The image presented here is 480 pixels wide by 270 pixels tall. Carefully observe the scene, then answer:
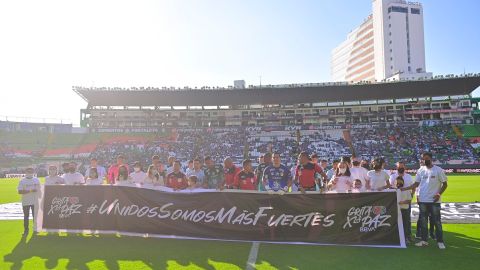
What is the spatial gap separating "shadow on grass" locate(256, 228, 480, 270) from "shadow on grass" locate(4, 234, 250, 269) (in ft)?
2.09

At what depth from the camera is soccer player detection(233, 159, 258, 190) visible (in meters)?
9.30

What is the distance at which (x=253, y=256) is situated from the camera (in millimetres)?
7309

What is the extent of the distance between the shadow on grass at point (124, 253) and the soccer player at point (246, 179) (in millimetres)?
1491

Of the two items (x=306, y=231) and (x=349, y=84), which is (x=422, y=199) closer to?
(x=306, y=231)

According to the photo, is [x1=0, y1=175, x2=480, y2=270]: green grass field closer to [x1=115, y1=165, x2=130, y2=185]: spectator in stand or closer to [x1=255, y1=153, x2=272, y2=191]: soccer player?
[x1=115, y1=165, x2=130, y2=185]: spectator in stand

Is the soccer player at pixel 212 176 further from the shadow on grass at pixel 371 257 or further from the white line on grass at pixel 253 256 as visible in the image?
the shadow on grass at pixel 371 257

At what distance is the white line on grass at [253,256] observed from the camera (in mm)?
6637

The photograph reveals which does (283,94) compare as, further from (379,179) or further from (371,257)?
(371,257)

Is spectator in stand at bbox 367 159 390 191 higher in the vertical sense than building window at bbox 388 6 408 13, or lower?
lower

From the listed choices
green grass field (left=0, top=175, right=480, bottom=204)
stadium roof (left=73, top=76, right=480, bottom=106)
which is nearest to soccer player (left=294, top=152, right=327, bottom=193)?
green grass field (left=0, top=175, right=480, bottom=204)

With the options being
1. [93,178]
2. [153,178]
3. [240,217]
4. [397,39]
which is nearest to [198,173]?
[153,178]

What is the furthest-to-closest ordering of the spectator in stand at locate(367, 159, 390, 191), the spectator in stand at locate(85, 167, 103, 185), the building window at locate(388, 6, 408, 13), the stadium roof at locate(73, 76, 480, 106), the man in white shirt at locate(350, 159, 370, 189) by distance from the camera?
the building window at locate(388, 6, 408, 13) < the stadium roof at locate(73, 76, 480, 106) < the spectator in stand at locate(85, 167, 103, 185) < the man in white shirt at locate(350, 159, 370, 189) < the spectator in stand at locate(367, 159, 390, 191)

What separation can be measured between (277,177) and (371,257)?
9.23ft

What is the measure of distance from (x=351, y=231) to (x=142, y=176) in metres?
5.82
